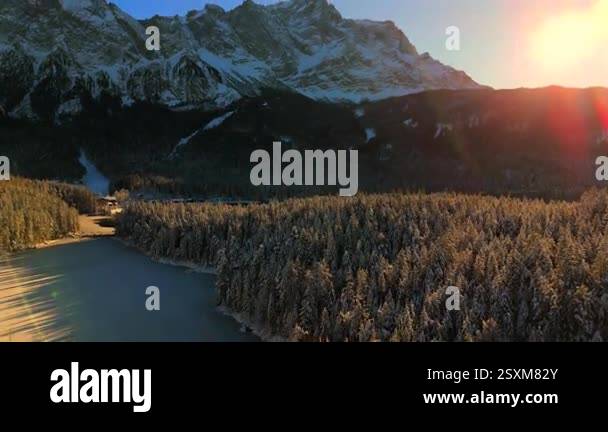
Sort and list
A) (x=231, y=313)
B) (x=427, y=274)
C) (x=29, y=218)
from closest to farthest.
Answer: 1. (x=427, y=274)
2. (x=231, y=313)
3. (x=29, y=218)

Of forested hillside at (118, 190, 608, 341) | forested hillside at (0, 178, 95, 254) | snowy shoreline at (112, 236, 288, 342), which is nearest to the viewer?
forested hillside at (118, 190, 608, 341)

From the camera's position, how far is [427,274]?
27.4 metres

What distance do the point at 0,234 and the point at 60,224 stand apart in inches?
573

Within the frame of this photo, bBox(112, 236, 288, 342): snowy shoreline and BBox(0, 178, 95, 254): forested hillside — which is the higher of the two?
BBox(0, 178, 95, 254): forested hillside

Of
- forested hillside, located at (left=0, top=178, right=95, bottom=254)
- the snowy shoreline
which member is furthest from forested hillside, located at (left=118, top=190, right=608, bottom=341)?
forested hillside, located at (left=0, top=178, right=95, bottom=254)

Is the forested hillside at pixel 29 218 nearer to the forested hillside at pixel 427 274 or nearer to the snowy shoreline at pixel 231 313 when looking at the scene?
the snowy shoreline at pixel 231 313

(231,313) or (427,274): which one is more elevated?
(427,274)

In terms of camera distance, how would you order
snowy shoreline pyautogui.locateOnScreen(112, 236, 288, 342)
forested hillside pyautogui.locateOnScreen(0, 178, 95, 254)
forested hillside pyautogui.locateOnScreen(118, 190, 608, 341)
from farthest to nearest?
1. forested hillside pyautogui.locateOnScreen(0, 178, 95, 254)
2. snowy shoreline pyautogui.locateOnScreen(112, 236, 288, 342)
3. forested hillside pyautogui.locateOnScreen(118, 190, 608, 341)

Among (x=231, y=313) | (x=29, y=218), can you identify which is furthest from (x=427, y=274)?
(x=29, y=218)

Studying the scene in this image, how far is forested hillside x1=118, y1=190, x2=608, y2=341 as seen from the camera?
883 inches

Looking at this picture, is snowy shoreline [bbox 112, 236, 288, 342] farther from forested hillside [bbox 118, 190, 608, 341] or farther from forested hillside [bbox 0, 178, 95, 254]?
forested hillside [bbox 0, 178, 95, 254]

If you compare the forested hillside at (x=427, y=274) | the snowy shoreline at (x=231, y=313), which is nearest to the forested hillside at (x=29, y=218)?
the snowy shoreline at (x=231, y=313)

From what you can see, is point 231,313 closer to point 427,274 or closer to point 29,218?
point 427,274
